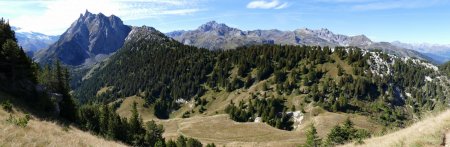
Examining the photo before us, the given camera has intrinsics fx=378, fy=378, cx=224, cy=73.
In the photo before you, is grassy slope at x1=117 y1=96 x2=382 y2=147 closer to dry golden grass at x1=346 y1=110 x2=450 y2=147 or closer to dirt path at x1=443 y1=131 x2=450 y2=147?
dry golden grass at x1=346 y1=110 x2=450 y2=147

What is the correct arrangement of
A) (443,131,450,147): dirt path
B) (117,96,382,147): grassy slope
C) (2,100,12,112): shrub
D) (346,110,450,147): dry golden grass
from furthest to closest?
(117,96,382,147): grassy slope, (2,100,12,112): shrub, (346,110,450,147): dry golden grass, (443,131,450,147): dirt path

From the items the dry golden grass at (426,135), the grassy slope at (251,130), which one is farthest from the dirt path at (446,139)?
the grassy slope at (251,130)

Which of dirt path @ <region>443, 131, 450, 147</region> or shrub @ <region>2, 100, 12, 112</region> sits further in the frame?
shrub @ <region>2, 100, 12, 112</region>

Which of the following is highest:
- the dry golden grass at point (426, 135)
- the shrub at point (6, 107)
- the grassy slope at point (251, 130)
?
the dry golden grass at point (426, 135)

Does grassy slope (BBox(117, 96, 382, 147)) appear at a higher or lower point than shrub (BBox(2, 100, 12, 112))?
lower

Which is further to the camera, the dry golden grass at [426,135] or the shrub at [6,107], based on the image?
the shrub at [6,107]

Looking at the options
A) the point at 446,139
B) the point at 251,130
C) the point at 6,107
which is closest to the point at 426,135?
the point at 446,139

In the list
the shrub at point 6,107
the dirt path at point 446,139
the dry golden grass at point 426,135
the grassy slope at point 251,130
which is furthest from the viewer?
the grassy slope at point 251,130

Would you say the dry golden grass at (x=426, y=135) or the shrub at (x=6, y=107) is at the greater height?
the dry golden grass at (x=426, y=135)

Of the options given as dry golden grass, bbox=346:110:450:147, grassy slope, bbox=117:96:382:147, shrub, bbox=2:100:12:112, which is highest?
dry golden grass, bbox=346:110:450:147

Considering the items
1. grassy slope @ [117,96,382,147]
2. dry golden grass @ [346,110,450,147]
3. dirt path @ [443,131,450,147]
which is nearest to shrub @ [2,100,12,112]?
dry golden grass @ [346,110,450,147]

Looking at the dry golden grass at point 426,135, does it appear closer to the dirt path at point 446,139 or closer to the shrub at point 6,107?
the dirt path at point 446,139

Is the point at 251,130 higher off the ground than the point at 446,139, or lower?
lower

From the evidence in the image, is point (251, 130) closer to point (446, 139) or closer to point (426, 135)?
point (426, 135)
